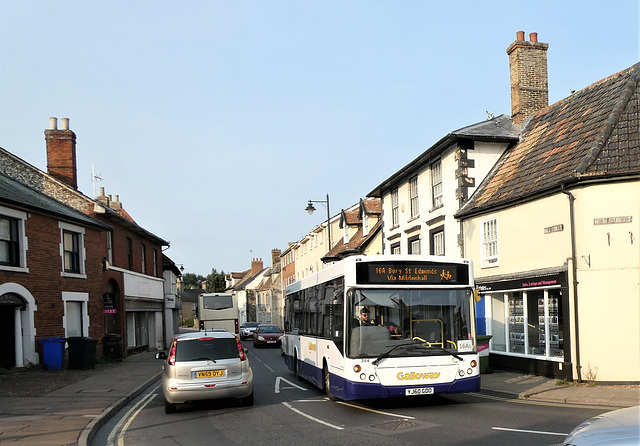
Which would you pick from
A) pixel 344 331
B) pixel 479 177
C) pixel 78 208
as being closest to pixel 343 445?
pixel 344 331

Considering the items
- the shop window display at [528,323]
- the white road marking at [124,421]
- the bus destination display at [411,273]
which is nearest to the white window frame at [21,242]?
the white road marking at [124,421]

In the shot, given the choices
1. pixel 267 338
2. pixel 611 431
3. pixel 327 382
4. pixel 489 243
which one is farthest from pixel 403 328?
pixel 267 338

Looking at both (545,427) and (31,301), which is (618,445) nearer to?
(545,427)

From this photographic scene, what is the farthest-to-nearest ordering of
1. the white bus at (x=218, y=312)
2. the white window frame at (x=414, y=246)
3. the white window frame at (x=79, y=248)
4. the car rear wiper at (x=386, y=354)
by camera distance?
the white bus at (x=218, y=312) < the white window frame at (x=414, y=246) < the white window frame at (x=79, y=248) < the car rear wiper at (x=386, y=354)

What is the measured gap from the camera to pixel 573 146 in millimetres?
16562

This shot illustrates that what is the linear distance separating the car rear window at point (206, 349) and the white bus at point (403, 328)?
2.15m

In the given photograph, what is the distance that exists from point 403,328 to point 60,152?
938 inches

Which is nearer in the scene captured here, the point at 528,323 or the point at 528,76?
the point at 528,323

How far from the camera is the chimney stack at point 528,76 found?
22.6 meters

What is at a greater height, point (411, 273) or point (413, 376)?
point (411, 273)

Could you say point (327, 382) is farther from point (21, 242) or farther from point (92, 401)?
point (21, 242)

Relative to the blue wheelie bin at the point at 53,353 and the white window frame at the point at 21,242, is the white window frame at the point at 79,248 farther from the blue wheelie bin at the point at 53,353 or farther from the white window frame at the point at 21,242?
the blue wheelie bin at the point at 53,353

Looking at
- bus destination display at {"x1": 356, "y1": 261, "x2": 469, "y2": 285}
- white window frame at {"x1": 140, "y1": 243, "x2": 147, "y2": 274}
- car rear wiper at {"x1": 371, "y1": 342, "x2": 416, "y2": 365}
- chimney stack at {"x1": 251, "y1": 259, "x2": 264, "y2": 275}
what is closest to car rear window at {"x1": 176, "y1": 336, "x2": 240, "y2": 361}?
car rear wiper at {"x1": 371, "y1": 342, "x2": 416, "y2": 365}

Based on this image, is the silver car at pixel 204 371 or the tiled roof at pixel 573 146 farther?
the tiled roof at pixel 573 146
